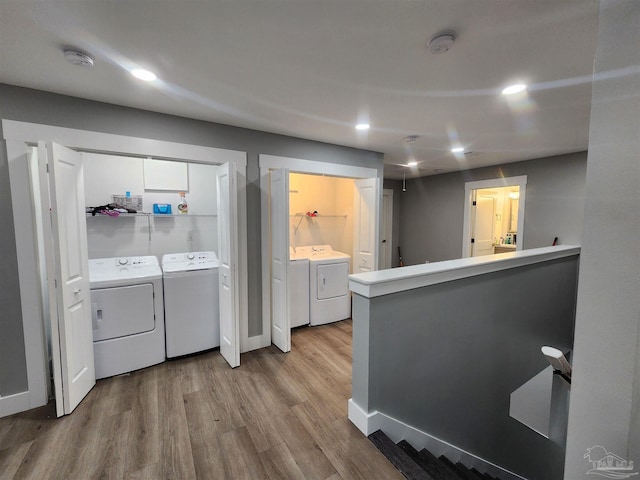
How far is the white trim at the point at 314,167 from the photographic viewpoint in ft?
9.86

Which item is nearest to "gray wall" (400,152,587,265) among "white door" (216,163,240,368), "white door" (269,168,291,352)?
"white door" (269,168,291,352)

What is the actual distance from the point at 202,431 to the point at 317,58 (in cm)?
252

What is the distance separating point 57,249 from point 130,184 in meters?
1.60

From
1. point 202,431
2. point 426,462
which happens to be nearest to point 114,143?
point 202,431

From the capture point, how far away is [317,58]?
62.8 inches

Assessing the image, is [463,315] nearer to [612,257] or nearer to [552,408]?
[552,408]

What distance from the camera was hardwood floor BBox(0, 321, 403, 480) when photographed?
158cm

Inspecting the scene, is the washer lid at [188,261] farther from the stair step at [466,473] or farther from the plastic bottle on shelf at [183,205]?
the stair step at [466,473]

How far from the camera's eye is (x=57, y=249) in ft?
6.26

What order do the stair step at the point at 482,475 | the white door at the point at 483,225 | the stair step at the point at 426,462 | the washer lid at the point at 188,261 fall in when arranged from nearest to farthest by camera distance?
the stair step at the point at 426,462
the stair step at the point at 482,475
the washer lid at the point at 188,261
the white door at the point at 483,225

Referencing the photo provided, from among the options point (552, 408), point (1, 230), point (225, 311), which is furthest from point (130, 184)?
point (552, 408)

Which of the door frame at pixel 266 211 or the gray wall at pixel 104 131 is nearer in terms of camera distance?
the gray wall at pixel 104 131

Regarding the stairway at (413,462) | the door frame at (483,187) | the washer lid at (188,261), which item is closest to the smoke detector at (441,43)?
the stairway at (413,462)

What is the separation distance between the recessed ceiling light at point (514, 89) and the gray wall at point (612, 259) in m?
1.34
